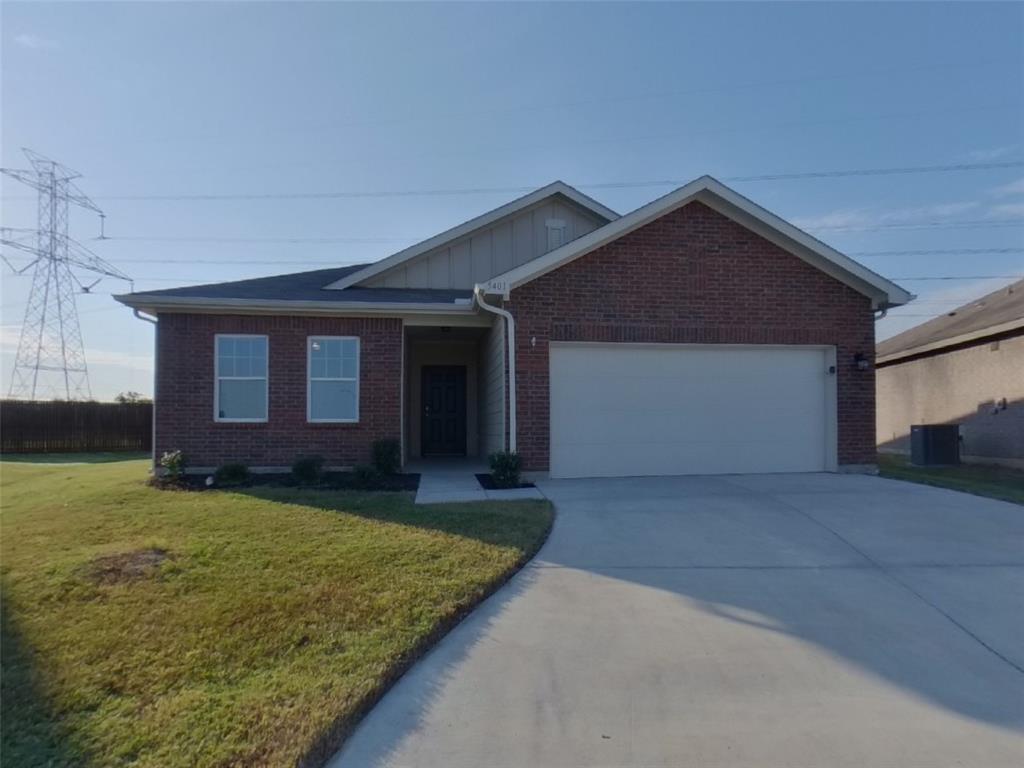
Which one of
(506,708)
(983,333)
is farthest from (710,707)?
(983,333)

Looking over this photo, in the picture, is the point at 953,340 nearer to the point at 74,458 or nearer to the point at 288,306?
the point at 288,306

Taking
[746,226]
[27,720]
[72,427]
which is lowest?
[27,720]

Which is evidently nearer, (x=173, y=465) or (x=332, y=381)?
(x=173, y=465)

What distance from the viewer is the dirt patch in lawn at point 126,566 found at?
18.6 ft

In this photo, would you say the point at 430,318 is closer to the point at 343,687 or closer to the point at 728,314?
the point at 728,314

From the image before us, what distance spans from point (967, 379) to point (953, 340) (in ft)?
3.29

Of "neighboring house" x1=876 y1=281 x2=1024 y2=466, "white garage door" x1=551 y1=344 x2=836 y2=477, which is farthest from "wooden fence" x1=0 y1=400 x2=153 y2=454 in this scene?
"neighboring house" x1=876 y1=281 x2=1024 y2=466

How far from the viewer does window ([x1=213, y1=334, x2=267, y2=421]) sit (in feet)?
38.2

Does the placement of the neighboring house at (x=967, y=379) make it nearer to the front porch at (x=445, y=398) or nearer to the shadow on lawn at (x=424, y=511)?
the front porch at (x=445, y=398)

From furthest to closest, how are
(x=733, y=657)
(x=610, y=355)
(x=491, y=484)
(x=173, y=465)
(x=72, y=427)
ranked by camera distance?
(x=72, y=427) < (x=610, y=355) < (x=173, y=465) < (x=491, y=484) < (x=733, y=657)

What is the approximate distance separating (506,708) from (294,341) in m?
9.09

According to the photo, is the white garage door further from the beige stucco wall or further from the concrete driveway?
the beige stucco wall

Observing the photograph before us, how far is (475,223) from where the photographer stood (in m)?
14.5

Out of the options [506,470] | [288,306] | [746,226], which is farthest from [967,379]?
[288,306]
